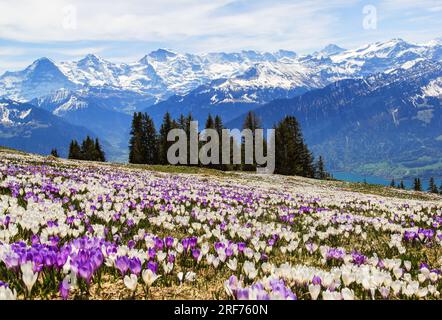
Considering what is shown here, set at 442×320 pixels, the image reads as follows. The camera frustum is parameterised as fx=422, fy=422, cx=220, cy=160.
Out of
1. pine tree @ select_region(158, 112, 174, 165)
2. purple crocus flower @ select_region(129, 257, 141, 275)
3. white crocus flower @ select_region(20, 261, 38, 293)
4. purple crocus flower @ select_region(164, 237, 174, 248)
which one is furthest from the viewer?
pine tree @ select_region(158, 112, 174, 165)

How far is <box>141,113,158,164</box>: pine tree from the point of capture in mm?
111688

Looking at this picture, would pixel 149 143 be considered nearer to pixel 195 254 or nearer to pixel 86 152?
pixel 86 152

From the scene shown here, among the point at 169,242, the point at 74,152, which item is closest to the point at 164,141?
the point at 74,152

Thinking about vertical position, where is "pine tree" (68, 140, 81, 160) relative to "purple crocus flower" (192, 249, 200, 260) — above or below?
above

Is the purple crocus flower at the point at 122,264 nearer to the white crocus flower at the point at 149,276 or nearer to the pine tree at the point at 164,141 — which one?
the white crocus flower at the point at 149,276

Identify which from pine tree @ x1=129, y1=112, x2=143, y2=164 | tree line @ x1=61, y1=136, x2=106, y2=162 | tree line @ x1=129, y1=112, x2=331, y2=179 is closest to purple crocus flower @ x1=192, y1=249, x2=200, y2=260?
tree line @ x1=129, y1=112, x2=331, y2=179

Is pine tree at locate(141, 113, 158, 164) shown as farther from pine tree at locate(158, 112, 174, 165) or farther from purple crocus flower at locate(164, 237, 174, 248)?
purple crocus flower at locate(164, 237, 174, 248)

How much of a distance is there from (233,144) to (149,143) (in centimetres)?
2336

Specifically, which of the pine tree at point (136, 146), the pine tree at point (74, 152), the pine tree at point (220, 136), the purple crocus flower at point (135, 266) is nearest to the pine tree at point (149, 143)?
the pine tree at point (136, 146)

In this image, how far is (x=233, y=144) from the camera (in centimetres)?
10569

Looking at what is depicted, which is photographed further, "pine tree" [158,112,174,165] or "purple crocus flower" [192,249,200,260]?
"pine tree" [158,112,174,165]

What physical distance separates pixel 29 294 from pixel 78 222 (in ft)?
10.0
